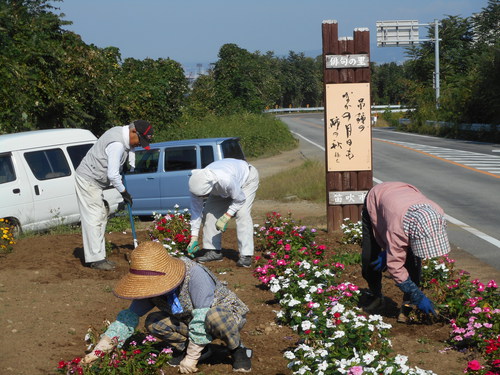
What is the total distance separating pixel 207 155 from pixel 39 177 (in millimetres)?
4107

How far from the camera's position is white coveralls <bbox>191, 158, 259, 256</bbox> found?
335 inches

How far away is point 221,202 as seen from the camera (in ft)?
30.6

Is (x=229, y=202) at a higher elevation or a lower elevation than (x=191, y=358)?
higher

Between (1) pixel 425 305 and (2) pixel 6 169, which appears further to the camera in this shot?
(2) pixel 6 169

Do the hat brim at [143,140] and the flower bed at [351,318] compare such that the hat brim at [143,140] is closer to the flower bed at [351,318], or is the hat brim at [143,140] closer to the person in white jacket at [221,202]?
the person in white jacket at [221,202]

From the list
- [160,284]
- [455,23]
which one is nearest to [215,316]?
[160,284]

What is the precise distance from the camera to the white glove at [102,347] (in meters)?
5.17

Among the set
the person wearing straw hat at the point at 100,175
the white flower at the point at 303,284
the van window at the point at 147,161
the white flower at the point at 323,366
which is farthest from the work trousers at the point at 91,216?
the van window at the point at 147,161

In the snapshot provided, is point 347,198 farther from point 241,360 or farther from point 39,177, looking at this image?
point 241,360

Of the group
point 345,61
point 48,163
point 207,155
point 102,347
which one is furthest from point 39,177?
point 102,347

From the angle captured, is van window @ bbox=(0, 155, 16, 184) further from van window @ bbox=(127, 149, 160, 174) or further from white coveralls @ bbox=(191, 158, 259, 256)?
white coveralls @ bbox=(191, 158, 259, 256)

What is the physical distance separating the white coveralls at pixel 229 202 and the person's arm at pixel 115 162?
0.93 metres

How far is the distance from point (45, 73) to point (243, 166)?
11.0 metres

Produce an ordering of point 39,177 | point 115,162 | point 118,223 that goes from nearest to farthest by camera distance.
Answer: point 115,162
point 39,177
point 118,223
